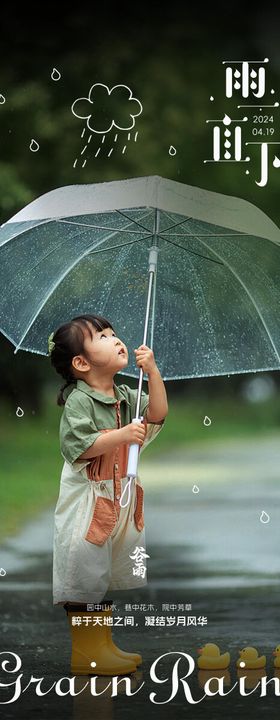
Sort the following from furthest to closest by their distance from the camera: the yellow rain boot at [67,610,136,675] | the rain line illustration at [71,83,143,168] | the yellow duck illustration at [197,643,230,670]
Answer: the rain line illustration at [71,83,143,168] → the yellow duck illustration at [197,643,230,670] → the yellow rain boot at [67,610,136,675]

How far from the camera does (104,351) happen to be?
338 cm

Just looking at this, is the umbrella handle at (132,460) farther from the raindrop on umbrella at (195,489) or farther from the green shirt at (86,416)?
the raindrop on umbrella at (195,489)

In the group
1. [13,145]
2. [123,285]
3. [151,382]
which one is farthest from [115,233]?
[13,145]

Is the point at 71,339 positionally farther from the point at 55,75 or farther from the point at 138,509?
the point at 55,75

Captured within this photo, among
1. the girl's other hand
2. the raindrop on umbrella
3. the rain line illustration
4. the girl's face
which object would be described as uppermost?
the rain line illustration

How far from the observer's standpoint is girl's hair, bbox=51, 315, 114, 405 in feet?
11.2

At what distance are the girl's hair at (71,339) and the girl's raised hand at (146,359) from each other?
14 centimetres

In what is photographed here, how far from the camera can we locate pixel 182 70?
4.44m

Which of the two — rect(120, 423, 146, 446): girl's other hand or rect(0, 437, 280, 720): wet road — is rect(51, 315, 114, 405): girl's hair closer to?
rect(120, 423, 146, 446): girl's other hand

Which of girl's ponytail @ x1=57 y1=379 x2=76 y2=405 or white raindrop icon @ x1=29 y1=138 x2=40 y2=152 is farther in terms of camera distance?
white raindrop icon @ x1=29 y1=138 x2=40 y2=152

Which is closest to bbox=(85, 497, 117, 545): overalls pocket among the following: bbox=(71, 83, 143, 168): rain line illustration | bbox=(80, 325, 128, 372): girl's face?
bbox=(80, 325, 128, 372): girl's face

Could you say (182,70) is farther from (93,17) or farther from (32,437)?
(32,437)

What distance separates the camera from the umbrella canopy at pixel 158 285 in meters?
3.46

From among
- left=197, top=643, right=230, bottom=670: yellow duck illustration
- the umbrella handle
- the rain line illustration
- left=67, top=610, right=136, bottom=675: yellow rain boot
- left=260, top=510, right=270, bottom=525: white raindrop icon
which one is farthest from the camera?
left=260, top=510, right=270, bottom=525: white raindrop icon
